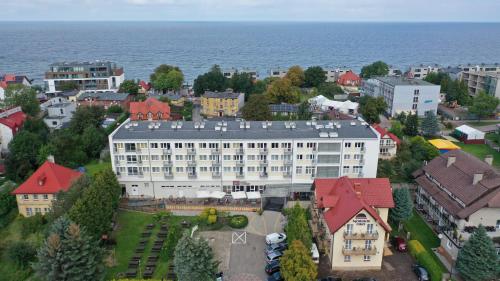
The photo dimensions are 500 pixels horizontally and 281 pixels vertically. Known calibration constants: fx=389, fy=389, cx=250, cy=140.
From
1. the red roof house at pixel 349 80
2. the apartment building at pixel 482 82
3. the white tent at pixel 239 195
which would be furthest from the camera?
the red roof house at pixel 349 80

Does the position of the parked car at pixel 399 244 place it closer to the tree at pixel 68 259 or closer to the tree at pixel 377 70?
the tree at pixel 68 259

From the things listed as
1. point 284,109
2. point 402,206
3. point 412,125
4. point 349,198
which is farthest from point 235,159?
point 412,125

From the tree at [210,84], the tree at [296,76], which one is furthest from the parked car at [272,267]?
the tree at [296,76]

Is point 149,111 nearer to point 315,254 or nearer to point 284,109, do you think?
point 284,109

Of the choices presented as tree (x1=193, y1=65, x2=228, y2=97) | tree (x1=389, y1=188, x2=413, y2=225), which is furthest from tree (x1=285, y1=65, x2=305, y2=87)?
tree (x1=389, y1=188, x2=413, y2=225)

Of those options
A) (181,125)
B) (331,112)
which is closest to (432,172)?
(181,125)

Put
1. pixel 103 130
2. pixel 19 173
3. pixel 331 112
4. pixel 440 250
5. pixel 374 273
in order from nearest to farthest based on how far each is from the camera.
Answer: pixel 374 273, pixel 440 250, pixel 19 173, pixel 103 130, pixel 331 112

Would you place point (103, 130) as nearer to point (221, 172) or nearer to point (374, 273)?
point (221, 172)
